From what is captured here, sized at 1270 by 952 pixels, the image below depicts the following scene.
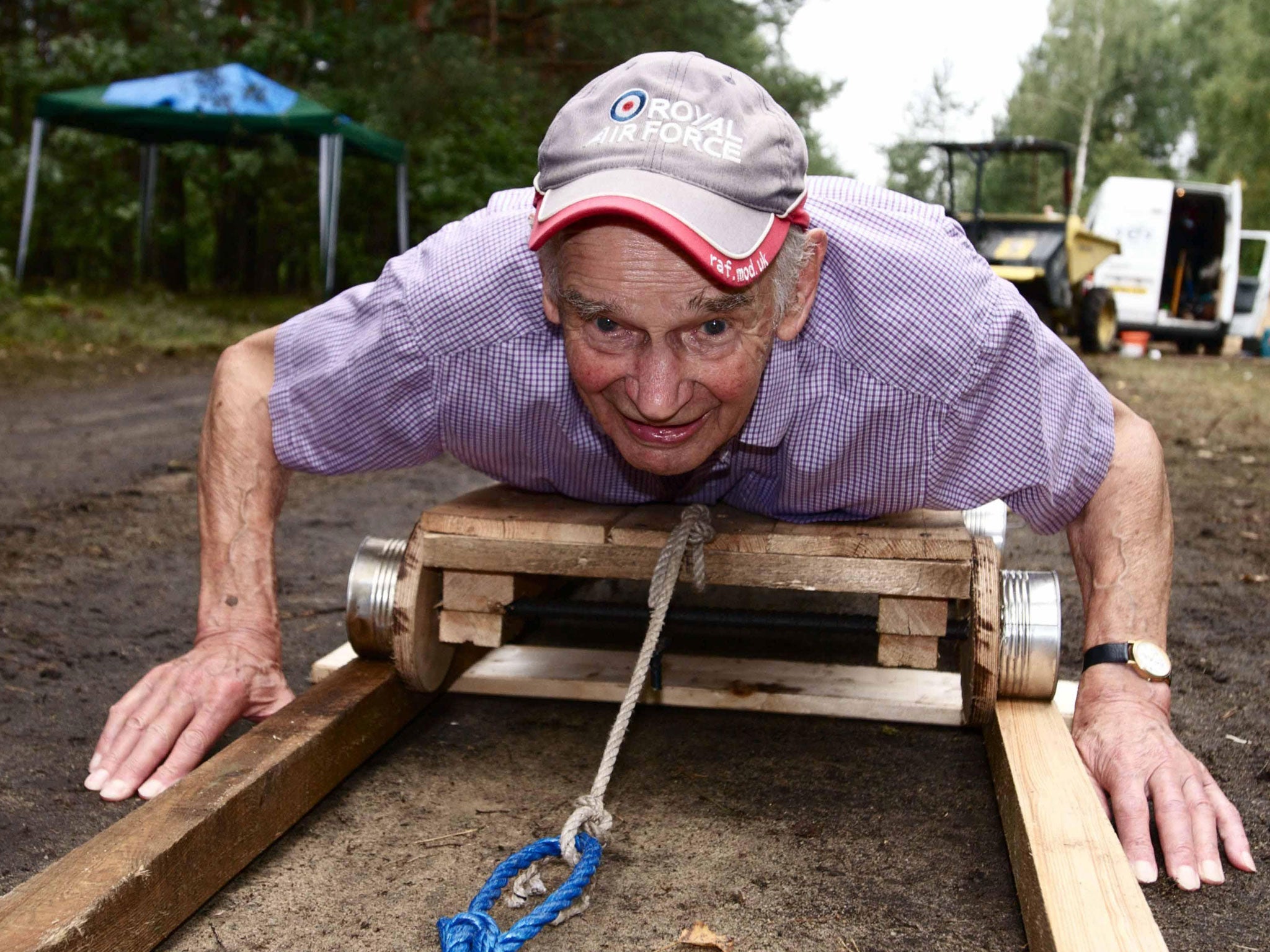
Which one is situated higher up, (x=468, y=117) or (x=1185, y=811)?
(x=468, y=117)

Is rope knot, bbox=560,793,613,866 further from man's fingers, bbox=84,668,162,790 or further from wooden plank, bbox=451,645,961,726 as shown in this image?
man's fingers, bbox=84,668,162,790

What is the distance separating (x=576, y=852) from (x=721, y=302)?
86 centimetres

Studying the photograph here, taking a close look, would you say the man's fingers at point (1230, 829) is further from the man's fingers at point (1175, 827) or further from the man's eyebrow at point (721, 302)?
the man's eyebrow at point (721, 302)

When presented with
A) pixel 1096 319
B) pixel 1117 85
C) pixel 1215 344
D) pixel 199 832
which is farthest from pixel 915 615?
pixel 1117 85

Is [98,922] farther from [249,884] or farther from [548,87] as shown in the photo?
[548,87]

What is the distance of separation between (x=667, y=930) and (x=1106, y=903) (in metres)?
0.60

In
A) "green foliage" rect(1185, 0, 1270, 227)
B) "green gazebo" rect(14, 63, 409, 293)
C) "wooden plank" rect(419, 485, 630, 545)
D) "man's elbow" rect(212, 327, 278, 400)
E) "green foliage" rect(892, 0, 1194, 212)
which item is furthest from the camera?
"green foliage" rect(892, 0, 1194, 212)

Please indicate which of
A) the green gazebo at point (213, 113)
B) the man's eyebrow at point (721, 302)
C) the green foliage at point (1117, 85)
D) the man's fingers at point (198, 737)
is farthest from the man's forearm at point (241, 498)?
the green foliage at point (1117, 85)

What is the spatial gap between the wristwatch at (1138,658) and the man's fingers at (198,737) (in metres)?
1.61

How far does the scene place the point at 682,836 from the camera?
207 centimetres

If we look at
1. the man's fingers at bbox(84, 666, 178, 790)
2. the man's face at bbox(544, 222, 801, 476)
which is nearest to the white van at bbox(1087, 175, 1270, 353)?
the man's face at bbox(544, 222, 801, 476)

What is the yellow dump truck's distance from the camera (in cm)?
1313

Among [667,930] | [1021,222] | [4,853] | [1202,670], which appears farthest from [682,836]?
[1021,222]

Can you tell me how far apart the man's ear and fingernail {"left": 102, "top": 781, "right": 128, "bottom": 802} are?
54.3 inches
